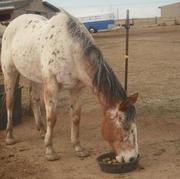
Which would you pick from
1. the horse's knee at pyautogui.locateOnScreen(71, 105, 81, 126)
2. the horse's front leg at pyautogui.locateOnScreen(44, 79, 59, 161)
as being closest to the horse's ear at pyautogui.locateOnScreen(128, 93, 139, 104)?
the horse's front leg at pyautogui.locateOnScreen(44, 79, 59, 161)

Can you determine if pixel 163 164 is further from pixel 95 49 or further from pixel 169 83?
pixel 169 83

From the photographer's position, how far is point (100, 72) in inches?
244

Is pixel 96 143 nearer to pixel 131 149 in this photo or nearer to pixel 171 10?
pixel 131 149

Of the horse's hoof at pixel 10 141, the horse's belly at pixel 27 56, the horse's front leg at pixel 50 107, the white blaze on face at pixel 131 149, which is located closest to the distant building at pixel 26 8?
the horse's belly at pixel 27 56

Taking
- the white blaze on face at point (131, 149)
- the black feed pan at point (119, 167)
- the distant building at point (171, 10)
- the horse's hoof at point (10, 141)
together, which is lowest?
the distant building at point (171, 10)

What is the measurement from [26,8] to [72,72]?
58.7 ft

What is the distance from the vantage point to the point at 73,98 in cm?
700

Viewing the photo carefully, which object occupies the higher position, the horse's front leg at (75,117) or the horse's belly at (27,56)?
the horse's belly at (27,56)

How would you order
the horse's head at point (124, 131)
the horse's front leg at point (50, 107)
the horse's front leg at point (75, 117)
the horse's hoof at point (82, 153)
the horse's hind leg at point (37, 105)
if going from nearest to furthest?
the horse's head at point (124, 131) < the horse's front leg at point (50, 107) < the horse's hoof at point (82, 153) < the horse's front leg at point (75, 117) < the horse's hind leg at point (37, 105)

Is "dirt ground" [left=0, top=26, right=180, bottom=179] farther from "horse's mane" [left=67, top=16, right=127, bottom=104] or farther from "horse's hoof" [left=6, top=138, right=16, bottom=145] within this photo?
"horse's mane" [left=67, top=16, right=127, bottom=104]

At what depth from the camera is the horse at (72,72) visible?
236 inches

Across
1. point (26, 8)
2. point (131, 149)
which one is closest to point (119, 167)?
point (131, 149)

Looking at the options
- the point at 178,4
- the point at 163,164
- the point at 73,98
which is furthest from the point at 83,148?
the point at 178,4

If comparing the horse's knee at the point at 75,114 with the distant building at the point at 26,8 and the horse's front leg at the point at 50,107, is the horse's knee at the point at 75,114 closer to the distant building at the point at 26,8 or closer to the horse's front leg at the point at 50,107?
the horse's front leg at the point at 50,107
